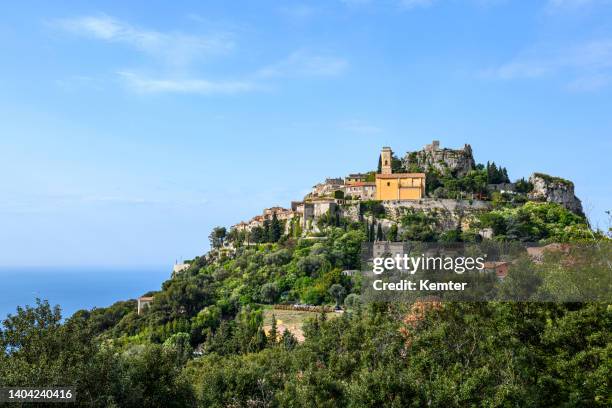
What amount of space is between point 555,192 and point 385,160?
2213 cm

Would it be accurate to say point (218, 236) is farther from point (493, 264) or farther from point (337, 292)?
point (493, 264)

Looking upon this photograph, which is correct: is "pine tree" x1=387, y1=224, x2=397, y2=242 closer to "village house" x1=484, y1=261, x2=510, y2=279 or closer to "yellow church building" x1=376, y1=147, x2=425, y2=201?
"yellow church building" x1=376, y1=147, x2=425, y2=201

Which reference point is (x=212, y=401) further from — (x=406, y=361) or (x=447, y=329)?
(x=447, y=329)

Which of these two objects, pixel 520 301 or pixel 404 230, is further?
pixel 404 230

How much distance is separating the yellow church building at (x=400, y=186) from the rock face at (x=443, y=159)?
8565 mm

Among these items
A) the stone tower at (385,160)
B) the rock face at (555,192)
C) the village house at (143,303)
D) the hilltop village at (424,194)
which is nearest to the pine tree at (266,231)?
the hilltop village at (424,194)

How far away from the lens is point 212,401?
933 inches

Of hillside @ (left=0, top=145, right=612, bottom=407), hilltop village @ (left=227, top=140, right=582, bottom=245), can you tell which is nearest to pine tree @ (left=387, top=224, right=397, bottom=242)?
hilltop village @ (left=227, top=140, right=582, bottom=245)

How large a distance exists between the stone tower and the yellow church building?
22.0ft

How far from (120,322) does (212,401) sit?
44732mm

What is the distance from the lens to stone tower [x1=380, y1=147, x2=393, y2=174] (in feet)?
276

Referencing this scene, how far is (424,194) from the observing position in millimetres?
76125

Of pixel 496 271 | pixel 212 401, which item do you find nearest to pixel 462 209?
pixel 496 271

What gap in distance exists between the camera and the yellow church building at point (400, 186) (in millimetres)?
75625
